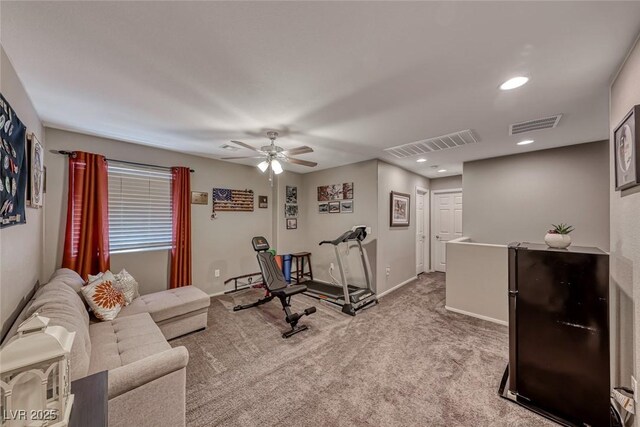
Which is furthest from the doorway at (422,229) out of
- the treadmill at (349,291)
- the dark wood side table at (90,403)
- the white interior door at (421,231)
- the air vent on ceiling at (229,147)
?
the dark wood side table at (90,403)

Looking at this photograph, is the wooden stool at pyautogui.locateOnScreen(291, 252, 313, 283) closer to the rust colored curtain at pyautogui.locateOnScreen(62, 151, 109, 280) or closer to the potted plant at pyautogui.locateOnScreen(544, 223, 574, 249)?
the rust colored curtain at pyautogui.locateOnScreen(62, 151, 109, 280)

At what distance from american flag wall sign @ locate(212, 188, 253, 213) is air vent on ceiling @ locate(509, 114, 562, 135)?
4207 millimetres

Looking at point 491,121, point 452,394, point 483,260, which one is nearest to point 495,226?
point 483,260

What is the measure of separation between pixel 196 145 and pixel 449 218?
577 centimetres

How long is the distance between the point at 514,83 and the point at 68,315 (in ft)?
12.3

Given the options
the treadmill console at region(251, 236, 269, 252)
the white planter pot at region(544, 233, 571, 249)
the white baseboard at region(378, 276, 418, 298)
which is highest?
the white planter pot at region(544, 233, 571, 249)

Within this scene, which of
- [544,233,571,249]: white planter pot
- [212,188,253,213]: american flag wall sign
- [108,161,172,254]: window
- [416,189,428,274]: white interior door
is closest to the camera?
[544,233,571,249]: white planter pot

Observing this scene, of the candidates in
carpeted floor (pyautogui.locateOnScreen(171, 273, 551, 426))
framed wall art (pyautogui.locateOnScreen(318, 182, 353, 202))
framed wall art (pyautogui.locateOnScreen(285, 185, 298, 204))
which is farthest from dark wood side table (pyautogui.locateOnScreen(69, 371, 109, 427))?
framed wall art (pyautogui.locateOnScreen(285, 185, 298, 204))

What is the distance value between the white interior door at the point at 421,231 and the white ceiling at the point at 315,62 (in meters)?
3.14

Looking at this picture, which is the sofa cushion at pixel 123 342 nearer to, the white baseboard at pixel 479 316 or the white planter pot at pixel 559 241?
the white planter pot at pixel 559 241

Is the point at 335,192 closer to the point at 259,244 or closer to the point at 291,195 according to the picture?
the point at 291,195

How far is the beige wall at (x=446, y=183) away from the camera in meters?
5.76

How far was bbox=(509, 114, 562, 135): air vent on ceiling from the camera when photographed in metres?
2.48

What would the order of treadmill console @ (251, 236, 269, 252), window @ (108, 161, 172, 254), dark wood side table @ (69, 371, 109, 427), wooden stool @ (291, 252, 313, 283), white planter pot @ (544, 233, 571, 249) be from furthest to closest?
wooden stool @ (291, 252, 313, 283)
treadmill console @ (251, 236, 269, 252)
window @ (108, 161, 172, 254)
white planter pot @ (544, 233, 571, 249)
dark wood side table @ (69, 371, 109, 427)
